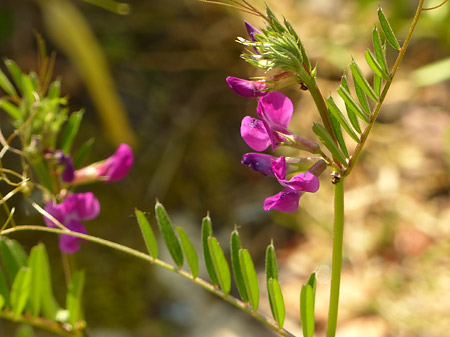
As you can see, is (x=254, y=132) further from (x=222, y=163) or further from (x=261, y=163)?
(x=222, y=163)

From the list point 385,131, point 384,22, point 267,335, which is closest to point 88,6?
point 385,131

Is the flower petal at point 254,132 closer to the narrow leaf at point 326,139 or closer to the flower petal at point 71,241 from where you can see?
the narrow leaf at point 326,139

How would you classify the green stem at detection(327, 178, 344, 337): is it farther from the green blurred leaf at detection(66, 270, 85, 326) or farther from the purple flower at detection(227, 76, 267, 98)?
the green blurred leaf at detection(66, 270, 85, 326)

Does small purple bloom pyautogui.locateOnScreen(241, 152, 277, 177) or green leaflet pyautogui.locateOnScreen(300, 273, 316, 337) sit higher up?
small purple bloom pyautogui.locateOnScreen(241, 152, 277, 177)

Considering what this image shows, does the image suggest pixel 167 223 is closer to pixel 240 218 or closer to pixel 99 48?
pixel 240 218

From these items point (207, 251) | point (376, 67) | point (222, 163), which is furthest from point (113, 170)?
point (222, 163)

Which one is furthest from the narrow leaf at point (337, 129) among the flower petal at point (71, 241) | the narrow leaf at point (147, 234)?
the flower petal at point (71, 241)

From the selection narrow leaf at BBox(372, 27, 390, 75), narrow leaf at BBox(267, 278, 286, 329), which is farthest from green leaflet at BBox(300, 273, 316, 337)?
narrow leaf at BBox(372, 27, 390, 75)
